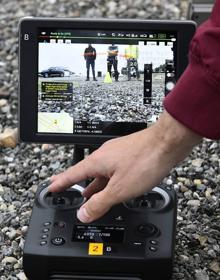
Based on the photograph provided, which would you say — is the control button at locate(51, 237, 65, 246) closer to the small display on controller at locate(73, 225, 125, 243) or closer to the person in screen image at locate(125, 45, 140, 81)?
the small display on controller at locate(73, 225, 125, 243)

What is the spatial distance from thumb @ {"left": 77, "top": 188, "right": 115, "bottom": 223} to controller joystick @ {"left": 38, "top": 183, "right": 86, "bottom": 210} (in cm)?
29

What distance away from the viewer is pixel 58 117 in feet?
6.73

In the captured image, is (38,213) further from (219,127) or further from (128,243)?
(219,127)

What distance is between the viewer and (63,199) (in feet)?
6.77

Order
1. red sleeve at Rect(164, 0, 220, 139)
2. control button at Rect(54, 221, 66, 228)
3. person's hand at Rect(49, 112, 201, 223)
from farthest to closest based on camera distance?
control button at Rect(54, 221, 66, 228)
person's hand at Rect(49, 112, 201, 223)
red sleeve at Rect(164, 0, 220, 139)

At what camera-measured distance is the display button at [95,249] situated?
188 centimetres

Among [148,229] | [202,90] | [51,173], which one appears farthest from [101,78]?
[51,173]

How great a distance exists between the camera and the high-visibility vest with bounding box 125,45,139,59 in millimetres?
2021

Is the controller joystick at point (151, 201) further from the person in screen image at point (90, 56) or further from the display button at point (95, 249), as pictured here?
the person in screen image at point (90, 56)

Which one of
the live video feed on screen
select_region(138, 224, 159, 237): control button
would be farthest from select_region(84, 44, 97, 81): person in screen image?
select_region(138, 224, 159, 237): control button

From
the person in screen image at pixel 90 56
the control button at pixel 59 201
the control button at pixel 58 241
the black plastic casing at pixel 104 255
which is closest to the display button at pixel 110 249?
the black plastic casing at pixel 104 255

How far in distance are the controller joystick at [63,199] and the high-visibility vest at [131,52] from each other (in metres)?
0.41

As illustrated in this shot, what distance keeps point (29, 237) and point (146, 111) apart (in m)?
0.49

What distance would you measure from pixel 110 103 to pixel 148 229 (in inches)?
15.1
